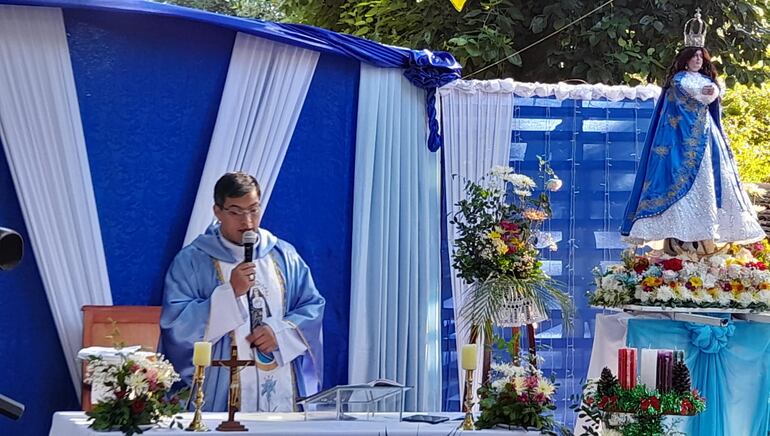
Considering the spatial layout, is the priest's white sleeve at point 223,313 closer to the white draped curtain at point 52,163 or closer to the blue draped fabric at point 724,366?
the white draped curtain at point 52,163

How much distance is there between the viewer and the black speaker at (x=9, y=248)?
110 inches

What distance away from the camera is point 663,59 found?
433 inches

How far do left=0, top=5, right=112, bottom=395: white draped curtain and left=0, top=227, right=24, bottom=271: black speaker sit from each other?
4.23m

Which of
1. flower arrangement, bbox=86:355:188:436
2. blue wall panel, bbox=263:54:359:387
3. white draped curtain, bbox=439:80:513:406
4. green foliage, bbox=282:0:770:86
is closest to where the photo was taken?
→ flower arrangement, bbox=86:355:188:436

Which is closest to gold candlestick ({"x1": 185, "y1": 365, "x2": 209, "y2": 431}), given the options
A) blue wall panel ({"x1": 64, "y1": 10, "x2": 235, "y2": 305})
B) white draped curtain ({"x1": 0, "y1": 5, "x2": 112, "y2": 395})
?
white draped curtain ({"x1": 0, "y1": 5, "x2": 112, "y2": 395})

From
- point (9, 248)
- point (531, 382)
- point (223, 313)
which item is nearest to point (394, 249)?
point (223, 313)

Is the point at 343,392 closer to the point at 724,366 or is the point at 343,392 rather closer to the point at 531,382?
the point at 531,382

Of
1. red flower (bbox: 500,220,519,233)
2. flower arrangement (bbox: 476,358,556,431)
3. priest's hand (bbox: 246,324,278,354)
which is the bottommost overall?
flower arrangement (bbox: 476,358,556,431)

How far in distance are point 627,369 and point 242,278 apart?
81.5 inches

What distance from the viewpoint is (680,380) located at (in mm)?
5523

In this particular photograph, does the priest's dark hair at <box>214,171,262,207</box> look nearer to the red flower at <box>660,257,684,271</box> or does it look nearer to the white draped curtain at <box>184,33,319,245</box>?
the white draped curtain at <box>184,33,319,245</box>

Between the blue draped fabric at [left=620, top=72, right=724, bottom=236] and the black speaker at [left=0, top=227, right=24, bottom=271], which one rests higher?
the blue draped fabric at [left=620, top=72, right=724, bottom=236]

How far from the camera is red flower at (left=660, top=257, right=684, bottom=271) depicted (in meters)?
6.78

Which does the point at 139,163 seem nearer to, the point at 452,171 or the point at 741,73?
the point at 452,171
